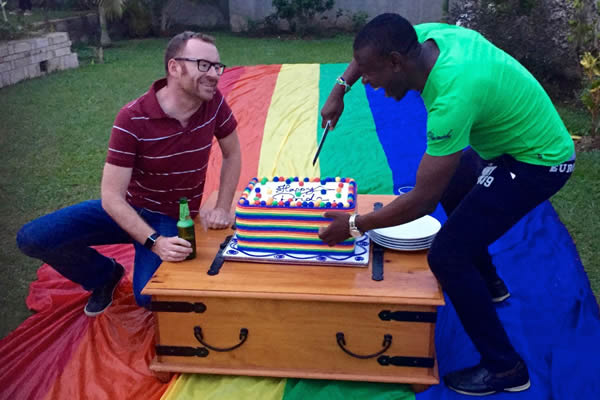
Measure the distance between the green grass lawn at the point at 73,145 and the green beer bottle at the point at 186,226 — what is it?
132cm

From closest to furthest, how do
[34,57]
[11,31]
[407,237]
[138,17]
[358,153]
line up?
[407,237]
[358,153]
[11,31]
[34,57]
[138,17]

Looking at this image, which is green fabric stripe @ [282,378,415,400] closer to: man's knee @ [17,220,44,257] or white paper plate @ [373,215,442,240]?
white paper plate @ [373,215,442,240]

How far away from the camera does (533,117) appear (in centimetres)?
216

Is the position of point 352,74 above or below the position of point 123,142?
above

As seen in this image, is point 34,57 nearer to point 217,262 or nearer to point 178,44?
point 178,44

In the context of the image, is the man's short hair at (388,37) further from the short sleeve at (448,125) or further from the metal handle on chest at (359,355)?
the metal handle on chest at (359,355)

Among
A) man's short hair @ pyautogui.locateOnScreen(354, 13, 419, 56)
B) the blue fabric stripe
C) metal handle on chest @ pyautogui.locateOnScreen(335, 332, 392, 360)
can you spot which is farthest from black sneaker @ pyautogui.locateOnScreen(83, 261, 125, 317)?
the blue fabric stripe

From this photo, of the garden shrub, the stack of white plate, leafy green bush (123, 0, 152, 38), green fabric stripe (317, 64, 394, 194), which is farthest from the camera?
leafy green bush (123, 0, 152, 38)

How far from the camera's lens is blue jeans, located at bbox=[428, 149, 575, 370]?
2197 mm

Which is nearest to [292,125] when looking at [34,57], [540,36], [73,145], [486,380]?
[73,145]

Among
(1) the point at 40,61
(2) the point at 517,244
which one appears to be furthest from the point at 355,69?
(1) the point at 40,61

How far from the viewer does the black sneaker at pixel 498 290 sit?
3010 millimetres

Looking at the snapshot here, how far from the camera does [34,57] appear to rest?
30.5 feet

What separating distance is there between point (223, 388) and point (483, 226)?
4.34ft
